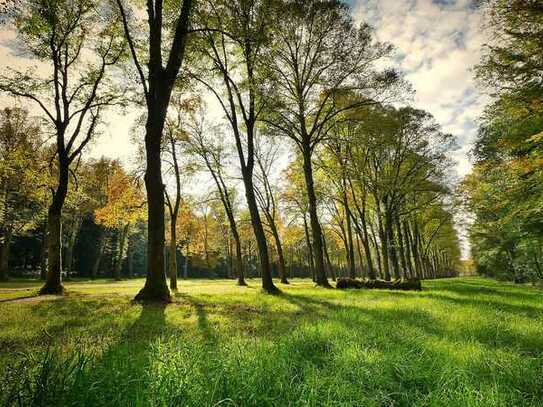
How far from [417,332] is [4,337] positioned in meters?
6.98

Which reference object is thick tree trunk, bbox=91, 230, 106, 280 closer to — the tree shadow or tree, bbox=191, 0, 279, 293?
tree, bbox=191, 0, 279, 293

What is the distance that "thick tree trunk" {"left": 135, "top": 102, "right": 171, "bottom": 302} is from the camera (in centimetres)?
1086

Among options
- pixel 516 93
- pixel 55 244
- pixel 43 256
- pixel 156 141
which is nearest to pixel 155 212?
pixel 156 141

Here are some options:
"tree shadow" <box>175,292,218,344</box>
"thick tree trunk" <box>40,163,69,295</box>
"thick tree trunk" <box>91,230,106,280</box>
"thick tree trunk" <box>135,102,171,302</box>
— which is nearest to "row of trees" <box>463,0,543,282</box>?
"tree shadow" <box>175,292,218,344</box>

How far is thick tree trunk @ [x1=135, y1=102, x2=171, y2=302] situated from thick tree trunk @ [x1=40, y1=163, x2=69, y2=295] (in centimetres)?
686

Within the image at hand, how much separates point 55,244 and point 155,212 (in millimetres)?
7985

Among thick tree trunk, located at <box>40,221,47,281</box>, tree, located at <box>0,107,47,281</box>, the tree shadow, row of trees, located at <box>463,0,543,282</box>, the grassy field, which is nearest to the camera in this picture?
the grassy field

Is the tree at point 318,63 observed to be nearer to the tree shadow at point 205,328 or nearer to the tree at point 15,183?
the tree shadow at point 205,328

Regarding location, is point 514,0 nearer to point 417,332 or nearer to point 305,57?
point 305,57

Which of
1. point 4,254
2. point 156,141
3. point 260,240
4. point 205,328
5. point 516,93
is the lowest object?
point 205,328

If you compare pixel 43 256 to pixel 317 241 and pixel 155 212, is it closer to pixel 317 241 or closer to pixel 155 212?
pixel 155 212

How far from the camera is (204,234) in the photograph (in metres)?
54.6

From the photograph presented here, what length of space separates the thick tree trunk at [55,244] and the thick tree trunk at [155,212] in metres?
6.86

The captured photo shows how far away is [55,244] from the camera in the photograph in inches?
608
